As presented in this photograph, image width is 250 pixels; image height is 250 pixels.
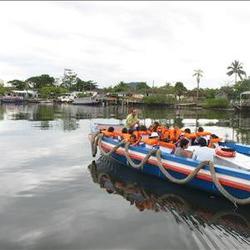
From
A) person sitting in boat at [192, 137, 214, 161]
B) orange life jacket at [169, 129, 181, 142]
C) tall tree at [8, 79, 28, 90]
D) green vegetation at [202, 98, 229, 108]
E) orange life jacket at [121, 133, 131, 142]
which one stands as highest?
tall tree at [8, 79, 28, 90]

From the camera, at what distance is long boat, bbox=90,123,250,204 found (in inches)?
425

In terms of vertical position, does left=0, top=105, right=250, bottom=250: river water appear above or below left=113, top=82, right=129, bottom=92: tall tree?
below

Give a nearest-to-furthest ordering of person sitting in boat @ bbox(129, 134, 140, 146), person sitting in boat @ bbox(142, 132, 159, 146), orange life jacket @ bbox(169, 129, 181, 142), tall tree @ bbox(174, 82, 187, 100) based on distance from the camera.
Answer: person sitting in boat @ bbox(142, 132, 159, 146), person sitting in boat @ bbox(129, 134, 140, 146), orange life jacket @ bbox(169, 129, 181, 142), tall tree @ bbox(174, 82, 187, 100)

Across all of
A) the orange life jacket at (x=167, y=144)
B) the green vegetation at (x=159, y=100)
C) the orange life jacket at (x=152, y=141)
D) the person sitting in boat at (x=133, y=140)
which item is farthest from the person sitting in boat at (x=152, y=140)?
the green vegetation at (x=159, y=100)

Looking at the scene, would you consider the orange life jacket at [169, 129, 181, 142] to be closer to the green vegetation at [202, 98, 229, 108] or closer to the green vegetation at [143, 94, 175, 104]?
the green vegetation at [202, 98, 229, 108]

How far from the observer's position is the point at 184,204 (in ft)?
37.9

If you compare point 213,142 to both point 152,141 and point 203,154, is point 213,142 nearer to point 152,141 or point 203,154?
point 152,141

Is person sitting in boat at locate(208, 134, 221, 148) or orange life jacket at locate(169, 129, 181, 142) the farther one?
orange life jacket at locate(169, 129, 181, 142)

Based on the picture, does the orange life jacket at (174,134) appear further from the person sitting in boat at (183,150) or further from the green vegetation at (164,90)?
the green vegetation at (164,90)

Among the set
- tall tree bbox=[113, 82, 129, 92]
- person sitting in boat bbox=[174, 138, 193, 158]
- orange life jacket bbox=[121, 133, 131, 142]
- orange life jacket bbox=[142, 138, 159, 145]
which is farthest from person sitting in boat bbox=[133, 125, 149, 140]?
tall tree bbox=[113, 82, 129, 92]

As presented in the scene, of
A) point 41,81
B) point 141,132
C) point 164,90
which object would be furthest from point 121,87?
point 141,132

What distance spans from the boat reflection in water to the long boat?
0.32 metres

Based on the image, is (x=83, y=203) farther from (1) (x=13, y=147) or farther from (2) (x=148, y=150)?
(1) (x=13, y=147)

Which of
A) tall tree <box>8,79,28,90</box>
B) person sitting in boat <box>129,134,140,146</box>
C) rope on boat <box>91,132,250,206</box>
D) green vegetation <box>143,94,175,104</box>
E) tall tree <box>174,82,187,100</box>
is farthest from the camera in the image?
tall tree <box>8,79,28,90</box>
